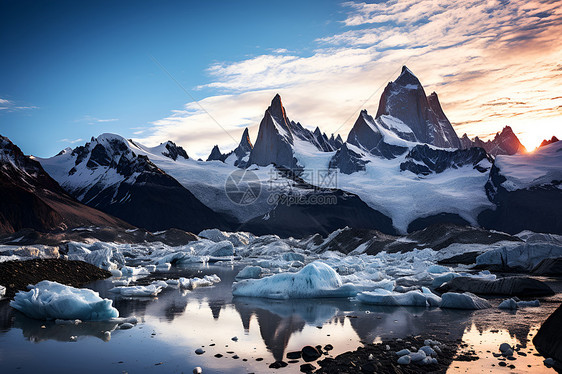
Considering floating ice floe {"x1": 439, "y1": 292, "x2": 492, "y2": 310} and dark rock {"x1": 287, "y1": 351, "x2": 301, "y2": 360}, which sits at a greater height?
dark rock {"x1": 287, "y1": 351, "x2": 301, "y2": 360}

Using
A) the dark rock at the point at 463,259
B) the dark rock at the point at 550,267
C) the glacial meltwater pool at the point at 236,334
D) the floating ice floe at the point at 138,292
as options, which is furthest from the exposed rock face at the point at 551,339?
the dark rock at the point at 463,259

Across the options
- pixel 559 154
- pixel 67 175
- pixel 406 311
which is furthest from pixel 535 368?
pixel 67 175

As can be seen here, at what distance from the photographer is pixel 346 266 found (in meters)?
36.0

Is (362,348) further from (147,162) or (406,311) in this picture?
(147,162)

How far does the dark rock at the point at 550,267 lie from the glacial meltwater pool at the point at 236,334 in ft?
42.5

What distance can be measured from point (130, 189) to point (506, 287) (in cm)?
15722

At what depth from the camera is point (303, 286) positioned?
19875 millimetres

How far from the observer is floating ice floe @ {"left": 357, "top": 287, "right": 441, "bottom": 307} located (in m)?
16.8

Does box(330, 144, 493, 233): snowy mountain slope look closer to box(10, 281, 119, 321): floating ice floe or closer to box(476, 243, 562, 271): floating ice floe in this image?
box(476, 243, 562, 271): floating ice floe

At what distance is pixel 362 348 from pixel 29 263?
19.4 m

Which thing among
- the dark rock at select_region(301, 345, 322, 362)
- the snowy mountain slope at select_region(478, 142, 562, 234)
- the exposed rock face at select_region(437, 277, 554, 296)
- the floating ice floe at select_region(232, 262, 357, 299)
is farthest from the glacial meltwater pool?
the snowy mountain slope at select_region(478, 142, 562, 234)

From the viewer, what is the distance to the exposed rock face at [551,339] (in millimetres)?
9242

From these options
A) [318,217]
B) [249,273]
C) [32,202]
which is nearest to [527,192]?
[318,217]

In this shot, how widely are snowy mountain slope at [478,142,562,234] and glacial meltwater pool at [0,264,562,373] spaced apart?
136 m
